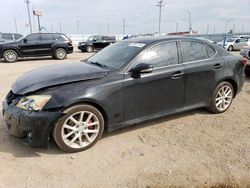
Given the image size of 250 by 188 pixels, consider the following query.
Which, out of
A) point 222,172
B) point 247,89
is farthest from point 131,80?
point 247,89

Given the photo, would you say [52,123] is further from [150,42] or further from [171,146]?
[150,42]

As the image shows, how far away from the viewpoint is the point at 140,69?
11.9ft

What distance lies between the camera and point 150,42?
13.3 feet

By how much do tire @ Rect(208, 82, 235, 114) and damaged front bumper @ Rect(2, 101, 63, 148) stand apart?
294 cm

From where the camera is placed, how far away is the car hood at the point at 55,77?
338cm

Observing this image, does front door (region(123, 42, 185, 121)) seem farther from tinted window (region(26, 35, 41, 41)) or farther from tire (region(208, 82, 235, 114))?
tinted window (region(26, 35, 41, 41))

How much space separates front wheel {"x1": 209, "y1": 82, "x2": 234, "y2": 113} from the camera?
468 cm

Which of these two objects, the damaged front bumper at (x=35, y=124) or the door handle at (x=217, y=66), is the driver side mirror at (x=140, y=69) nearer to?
the damaged front bumper at (x=35, y=124)

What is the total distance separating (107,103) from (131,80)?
0.51 meters

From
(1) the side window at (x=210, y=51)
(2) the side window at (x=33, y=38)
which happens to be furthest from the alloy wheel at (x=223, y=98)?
(2) the side window at (x=33, y=38)

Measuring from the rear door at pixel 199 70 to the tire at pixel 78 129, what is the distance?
1.69 m

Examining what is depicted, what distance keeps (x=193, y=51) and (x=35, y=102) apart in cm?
281

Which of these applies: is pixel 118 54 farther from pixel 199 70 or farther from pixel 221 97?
pixel 221 97

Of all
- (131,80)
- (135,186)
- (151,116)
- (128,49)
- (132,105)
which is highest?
(128,49)
